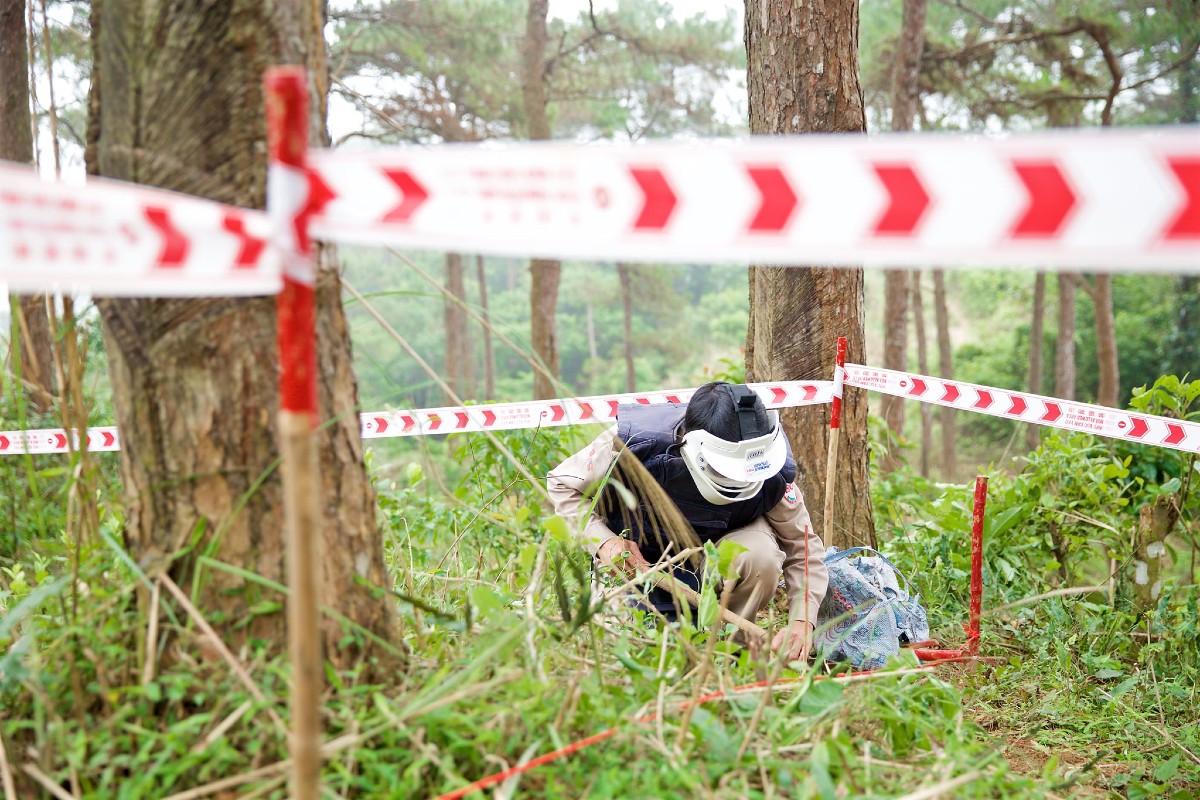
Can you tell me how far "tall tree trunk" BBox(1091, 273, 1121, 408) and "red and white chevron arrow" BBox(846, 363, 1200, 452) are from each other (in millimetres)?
9745

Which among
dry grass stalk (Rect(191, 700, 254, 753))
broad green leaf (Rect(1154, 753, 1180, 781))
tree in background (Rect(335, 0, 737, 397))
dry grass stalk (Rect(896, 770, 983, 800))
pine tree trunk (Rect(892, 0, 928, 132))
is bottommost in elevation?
broad green leaf (Rect(1154, 753, 1180, 781))

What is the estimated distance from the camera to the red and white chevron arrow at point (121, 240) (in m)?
1.40

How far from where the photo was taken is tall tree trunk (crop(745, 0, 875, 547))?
4.39m

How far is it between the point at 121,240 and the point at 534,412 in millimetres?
3873

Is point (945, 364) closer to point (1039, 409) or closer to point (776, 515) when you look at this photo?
point (1039, 409)

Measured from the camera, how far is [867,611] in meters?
3.69

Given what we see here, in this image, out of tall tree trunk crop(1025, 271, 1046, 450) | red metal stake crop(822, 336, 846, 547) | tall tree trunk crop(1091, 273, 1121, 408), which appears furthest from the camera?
tall tree trunk crop(1025, 271, 1046, 450)

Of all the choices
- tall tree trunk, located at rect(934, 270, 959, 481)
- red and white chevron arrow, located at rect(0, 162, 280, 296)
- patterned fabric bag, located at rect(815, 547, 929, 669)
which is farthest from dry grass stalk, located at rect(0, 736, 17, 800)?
tall tree trunk, located at rect(934, 270, 959, 481)

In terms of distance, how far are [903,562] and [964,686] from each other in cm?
126

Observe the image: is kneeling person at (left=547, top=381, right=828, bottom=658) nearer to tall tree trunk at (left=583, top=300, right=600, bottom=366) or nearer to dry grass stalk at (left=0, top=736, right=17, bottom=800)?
dry grass stalk at (left=0, top=736, right=17, bottom=800)

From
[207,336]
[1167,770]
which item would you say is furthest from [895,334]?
[207,336]

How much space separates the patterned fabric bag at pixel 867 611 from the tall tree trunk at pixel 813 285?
605mm

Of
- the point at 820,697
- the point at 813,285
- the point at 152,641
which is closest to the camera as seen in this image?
the point at 152,641

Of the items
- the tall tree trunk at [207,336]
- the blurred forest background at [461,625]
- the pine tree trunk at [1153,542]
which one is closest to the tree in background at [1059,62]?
the blurred forest background at [461,625]
